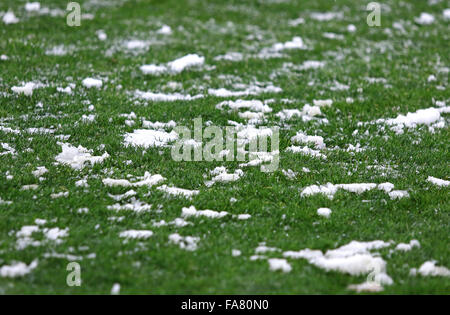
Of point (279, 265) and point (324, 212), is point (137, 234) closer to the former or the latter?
point (279, 265)

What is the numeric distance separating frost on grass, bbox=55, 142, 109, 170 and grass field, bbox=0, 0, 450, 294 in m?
0.04

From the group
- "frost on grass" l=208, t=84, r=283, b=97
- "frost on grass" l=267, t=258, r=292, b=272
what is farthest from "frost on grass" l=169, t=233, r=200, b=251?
"frost on grass" l=208, t=84, r=283, b=97

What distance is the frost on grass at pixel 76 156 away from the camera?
23.8ft

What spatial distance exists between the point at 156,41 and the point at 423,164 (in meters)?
8.57

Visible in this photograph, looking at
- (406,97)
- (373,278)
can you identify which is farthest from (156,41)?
(373,278)

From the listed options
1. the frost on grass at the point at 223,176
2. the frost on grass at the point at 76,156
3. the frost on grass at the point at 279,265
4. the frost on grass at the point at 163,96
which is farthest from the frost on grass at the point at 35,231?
the frost on grass at the point at 163,96

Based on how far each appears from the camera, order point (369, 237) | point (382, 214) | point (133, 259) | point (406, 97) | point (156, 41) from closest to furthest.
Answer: point (133, 259)
point (369, 237)
point (382, 214)
point (406, 97)
point (156, 41)

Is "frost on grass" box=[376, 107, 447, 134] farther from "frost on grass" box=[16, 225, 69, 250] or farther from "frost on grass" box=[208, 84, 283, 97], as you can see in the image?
"frost on grass" box=[16, 225, 69, 250]

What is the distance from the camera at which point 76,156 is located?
736 centimetres

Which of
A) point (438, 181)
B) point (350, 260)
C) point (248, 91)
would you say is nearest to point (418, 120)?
point (438, 181)

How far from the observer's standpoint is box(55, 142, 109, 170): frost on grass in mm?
7246

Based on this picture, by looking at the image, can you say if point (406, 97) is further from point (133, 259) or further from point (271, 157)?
point (133, 259)

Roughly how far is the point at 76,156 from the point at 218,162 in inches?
82.6
